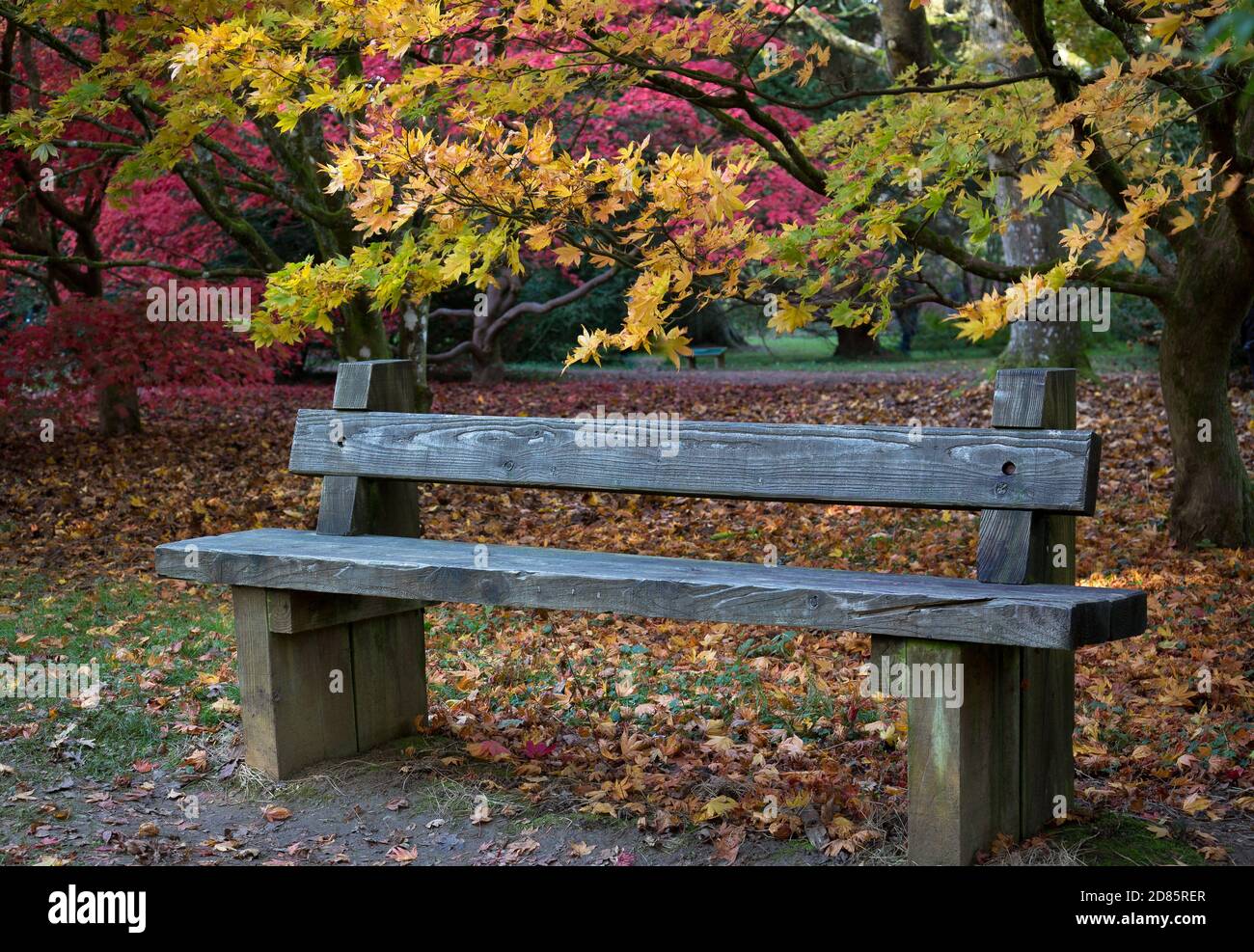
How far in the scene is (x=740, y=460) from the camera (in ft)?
11.6

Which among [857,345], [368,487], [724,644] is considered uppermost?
[857,345]

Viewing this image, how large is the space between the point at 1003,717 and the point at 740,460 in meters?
0.97

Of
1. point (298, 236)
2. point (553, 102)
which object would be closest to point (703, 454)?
point (553, 102)

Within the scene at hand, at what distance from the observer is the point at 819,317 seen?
5055 mm

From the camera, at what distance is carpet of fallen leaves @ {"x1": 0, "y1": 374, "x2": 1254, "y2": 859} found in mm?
3881

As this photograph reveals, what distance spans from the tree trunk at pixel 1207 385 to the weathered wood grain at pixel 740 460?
154 inches

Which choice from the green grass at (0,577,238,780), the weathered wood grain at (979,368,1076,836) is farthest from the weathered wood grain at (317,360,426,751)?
the weathered wood grain at (979,368,1076,836)

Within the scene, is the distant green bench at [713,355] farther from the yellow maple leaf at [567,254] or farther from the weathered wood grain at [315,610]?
the weathered wood grain at [315,610]

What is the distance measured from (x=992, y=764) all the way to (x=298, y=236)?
1449 cm

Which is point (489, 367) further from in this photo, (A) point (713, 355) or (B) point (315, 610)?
(B) point (315, 610)

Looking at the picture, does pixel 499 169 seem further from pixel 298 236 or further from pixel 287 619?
pixel 298 236

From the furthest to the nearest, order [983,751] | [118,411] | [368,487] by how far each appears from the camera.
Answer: [118,411] < [368,487] < [983,751]

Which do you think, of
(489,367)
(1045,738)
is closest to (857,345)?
(489,367)

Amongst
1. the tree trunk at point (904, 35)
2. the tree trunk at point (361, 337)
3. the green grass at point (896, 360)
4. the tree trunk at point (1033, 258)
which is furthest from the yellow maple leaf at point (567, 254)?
the green grass at point (896, 360)
